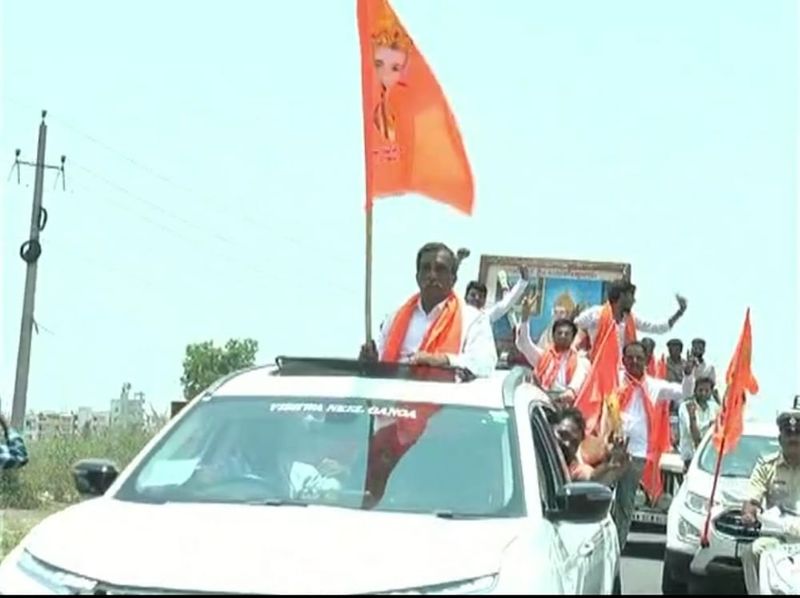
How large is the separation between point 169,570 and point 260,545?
351 mm

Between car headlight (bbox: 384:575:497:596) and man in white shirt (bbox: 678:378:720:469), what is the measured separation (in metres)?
11.3

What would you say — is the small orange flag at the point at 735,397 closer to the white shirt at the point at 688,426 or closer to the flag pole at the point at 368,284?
the white shirt at the point at 688,426

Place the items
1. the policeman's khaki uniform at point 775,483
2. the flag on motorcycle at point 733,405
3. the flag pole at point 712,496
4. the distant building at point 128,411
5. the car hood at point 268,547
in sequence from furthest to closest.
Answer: the distant building at point 128,411 < the flag on motorcycle at point 733,405 < the flag pole at point 712,496 < the policeman's khaki uniform at point 775,483 < the car hood at point 268,547

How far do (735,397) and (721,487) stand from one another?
1.25m

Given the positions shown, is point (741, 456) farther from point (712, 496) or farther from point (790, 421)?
point (790, 421)

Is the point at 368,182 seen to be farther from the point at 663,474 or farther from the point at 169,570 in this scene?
the point at 663,474

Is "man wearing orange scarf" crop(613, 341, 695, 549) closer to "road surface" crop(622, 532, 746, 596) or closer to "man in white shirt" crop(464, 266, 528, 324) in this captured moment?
"road surface" crop(622, 532, 746, 596)

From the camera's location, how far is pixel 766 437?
15.4 metres

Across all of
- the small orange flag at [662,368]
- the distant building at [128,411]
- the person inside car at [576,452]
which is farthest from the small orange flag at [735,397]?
the distant building at [128,411]

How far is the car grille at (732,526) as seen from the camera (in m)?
11.4

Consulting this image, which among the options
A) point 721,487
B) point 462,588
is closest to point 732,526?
point 721,487

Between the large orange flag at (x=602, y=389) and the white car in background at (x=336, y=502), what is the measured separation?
147 inches

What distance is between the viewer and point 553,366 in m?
12.9

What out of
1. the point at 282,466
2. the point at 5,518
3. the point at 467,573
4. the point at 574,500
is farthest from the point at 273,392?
the point at 5,518
